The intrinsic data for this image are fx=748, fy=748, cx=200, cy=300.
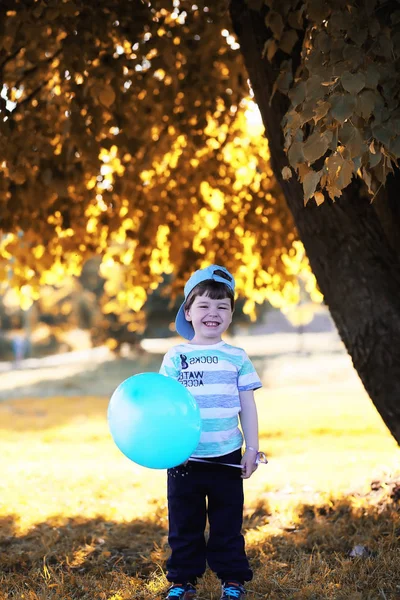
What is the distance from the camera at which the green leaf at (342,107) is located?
2.91 metres

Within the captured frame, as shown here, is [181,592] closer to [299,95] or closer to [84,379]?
[299,95]

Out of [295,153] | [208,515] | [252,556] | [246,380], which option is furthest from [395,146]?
[252,556]

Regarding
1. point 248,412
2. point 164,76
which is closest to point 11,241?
point 164,76

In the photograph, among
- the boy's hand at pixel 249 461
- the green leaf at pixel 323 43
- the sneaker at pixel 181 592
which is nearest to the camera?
the green leaf at pixel 323 43

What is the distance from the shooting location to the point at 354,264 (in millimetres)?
4477

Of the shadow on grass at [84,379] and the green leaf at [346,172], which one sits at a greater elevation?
the green leaf at [346,172]

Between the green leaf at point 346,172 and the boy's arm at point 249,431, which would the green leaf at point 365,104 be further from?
the boy's arm at point 249,431

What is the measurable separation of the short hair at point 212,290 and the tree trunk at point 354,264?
3.83 ft

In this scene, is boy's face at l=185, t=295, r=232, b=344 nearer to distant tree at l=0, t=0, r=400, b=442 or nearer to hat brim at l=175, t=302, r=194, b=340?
hat brim at l=175, t=302, r=194, b=340

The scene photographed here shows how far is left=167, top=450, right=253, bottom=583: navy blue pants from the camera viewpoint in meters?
3.50

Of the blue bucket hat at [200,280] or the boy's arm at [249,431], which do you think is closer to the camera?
the boy's arm at [249,431]

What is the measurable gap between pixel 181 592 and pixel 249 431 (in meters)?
0.85

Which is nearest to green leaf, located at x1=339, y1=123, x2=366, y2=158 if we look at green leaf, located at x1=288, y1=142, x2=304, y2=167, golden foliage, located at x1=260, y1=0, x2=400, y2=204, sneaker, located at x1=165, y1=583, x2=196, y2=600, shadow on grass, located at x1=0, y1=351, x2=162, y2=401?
golden foliage, located at x1=260, y1=0, x2=400, y2=204

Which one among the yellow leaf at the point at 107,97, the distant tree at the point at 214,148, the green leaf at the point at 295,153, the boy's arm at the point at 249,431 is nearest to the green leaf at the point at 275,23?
the distant tree at the point at 214,148
